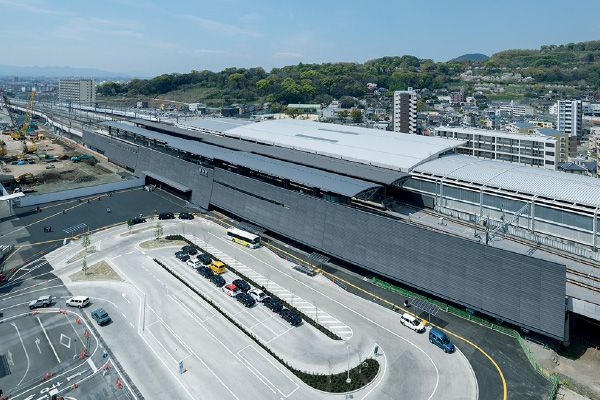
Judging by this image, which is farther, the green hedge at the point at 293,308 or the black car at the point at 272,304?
the black car at the point at 272,304

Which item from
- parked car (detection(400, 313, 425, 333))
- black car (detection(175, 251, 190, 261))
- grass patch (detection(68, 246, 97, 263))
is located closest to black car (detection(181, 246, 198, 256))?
black car (detection(175, 251, 190, 261))

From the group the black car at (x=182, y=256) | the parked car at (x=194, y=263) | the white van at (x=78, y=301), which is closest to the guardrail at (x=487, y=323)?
the parked car at (x=194, y=263)

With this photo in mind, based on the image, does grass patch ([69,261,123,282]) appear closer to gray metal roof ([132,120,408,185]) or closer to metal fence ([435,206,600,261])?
gray metal roof ([132,120,408,185])

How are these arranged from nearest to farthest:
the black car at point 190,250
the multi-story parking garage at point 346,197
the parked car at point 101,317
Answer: the multi-story parking garage at point 346,197 < the parked car at point 101,317 < the black car at point 190,250

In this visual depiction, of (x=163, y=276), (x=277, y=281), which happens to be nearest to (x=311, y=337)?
(x=277, y=281)

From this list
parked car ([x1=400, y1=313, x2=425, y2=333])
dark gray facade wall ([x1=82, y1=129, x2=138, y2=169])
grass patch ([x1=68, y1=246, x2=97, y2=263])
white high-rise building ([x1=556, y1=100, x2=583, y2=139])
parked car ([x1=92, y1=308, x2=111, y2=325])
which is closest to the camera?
parked car ([x1=400, y1=313, x2=425, y2=333])

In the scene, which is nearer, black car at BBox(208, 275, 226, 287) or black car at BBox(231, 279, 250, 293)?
black car at BBox(231, 279, 250, 293)

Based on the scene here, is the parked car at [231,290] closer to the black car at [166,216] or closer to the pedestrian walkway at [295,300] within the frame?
the pedestrian walkway at [295,300]
